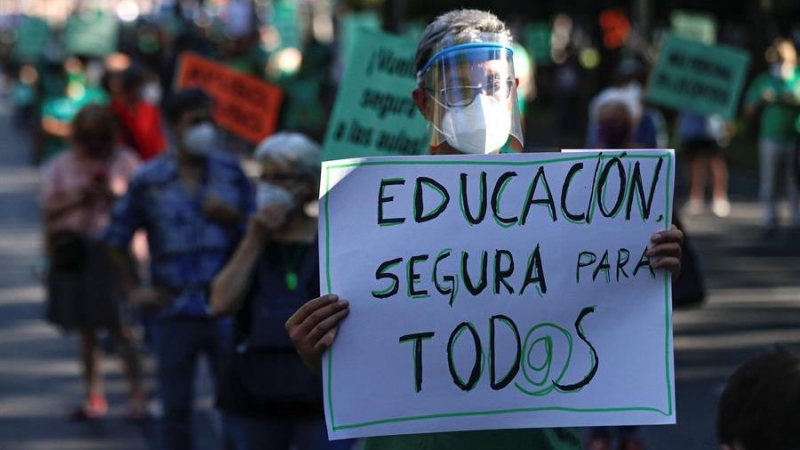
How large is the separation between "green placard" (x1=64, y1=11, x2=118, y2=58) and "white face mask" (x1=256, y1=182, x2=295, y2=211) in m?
14.6

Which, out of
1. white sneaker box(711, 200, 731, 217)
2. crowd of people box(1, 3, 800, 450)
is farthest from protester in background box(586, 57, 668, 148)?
white sneaker box(711, 200, 731, 217)

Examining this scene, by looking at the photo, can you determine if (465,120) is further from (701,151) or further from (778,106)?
(701,151)

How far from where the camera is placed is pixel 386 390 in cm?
310

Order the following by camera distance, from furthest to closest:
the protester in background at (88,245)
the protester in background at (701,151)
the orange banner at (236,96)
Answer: the protester in background at (701,151) < the orange banner at (236,96) < the protester in background at (88,245)

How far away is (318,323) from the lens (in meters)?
3.06

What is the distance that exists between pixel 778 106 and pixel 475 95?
1281 centimetres

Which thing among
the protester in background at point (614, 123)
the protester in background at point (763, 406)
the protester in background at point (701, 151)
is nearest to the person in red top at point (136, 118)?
the protester in background at point (614, 123)

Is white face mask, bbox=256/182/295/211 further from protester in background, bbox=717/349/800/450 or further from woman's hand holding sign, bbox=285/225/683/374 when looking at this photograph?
protester in background, bbox=717/349/800/450

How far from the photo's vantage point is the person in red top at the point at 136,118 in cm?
1064

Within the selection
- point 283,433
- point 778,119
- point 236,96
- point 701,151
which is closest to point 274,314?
point 283,433

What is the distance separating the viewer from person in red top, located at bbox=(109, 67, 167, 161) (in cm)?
1064

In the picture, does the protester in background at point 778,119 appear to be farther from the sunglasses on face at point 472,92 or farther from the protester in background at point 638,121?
the sunglasses on face at point 472,92

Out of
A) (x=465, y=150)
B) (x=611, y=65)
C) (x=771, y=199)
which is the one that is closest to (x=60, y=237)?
(x=465, y=150)

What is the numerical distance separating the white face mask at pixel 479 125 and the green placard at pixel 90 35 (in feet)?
54.5
